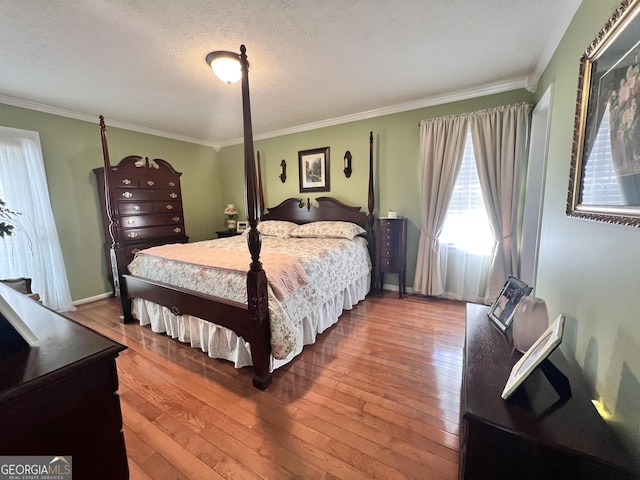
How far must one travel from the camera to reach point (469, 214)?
3.04 m

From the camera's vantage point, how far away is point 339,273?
2.73 meters

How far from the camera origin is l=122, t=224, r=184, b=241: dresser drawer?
343cm

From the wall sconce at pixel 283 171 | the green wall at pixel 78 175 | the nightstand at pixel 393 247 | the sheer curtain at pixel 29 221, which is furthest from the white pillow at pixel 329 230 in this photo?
the sheer curtain at pixel 29 221

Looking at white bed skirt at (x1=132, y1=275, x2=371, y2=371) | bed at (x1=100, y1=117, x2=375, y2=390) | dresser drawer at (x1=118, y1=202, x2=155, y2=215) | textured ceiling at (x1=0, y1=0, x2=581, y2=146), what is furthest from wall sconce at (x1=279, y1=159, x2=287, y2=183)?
white bed skirt at (x1=132, y1=275, x2=371, y2=371)

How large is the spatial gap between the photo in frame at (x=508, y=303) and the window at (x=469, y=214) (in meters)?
1.63

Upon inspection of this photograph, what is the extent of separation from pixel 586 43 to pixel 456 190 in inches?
70.9

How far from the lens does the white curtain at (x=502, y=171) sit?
266 centimetres

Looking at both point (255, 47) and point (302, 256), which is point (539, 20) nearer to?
point (255, 47)

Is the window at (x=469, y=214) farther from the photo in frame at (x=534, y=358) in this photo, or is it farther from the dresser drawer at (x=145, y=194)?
the dresser drawer at (x=145, y=194)

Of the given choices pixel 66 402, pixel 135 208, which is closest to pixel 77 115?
pixel 135 208

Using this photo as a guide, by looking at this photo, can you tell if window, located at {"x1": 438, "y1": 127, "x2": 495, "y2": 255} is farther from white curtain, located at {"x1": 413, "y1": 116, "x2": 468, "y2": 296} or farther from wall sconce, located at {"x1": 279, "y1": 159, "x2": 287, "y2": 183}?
wall sconce, located at {"x1": 279, "y1": 159, "x2": 287, "y2": 183}

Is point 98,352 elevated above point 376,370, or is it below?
Answer: above

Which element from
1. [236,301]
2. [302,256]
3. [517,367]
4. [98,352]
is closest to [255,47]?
[302,256]

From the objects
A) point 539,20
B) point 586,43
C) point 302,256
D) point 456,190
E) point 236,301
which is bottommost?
point 236,301
